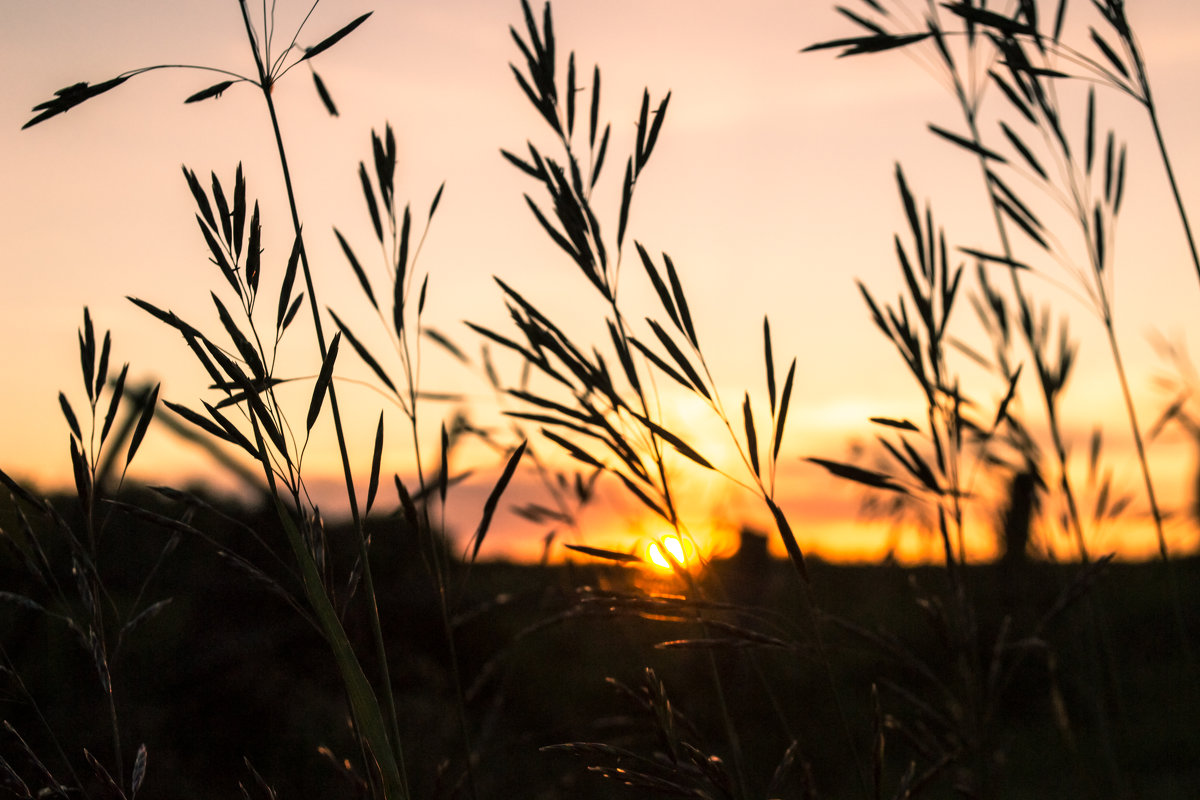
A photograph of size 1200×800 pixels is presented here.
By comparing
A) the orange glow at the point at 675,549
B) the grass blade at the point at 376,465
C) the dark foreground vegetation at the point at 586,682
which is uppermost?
the grass blade at the point at 376,465

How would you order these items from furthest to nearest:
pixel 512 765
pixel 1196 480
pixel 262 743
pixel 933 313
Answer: pixel 1196 480
pixel 512 765
pixel 262 743
pixel 933 313

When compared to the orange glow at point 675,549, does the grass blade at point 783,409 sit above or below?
above

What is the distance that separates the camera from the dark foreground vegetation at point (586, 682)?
1.28 m

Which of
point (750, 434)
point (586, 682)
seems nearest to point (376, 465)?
point (750, 434)

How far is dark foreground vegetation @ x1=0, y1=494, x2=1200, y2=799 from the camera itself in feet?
4.20

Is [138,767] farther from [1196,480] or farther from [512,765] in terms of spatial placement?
[1196,480]

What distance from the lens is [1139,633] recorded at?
208 inches

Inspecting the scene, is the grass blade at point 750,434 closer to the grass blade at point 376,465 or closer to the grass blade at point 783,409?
the grass blade at point 783,409

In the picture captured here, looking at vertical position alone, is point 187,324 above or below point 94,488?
above

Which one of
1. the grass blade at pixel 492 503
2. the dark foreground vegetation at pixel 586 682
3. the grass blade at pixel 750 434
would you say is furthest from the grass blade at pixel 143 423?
the grass blade at pixel 750 434

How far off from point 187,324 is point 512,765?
249 cm

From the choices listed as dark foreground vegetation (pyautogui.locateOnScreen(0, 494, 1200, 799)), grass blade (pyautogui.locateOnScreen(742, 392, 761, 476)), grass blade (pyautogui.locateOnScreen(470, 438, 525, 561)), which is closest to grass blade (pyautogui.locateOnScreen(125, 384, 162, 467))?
dark foreground vegetation (pyautogui.locateOnScreen(0, 494, 1200, 799))

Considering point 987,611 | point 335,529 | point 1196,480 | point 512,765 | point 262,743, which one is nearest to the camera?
point 262,743

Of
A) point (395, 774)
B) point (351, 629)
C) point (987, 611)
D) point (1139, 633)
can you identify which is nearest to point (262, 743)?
point (351, 629)
